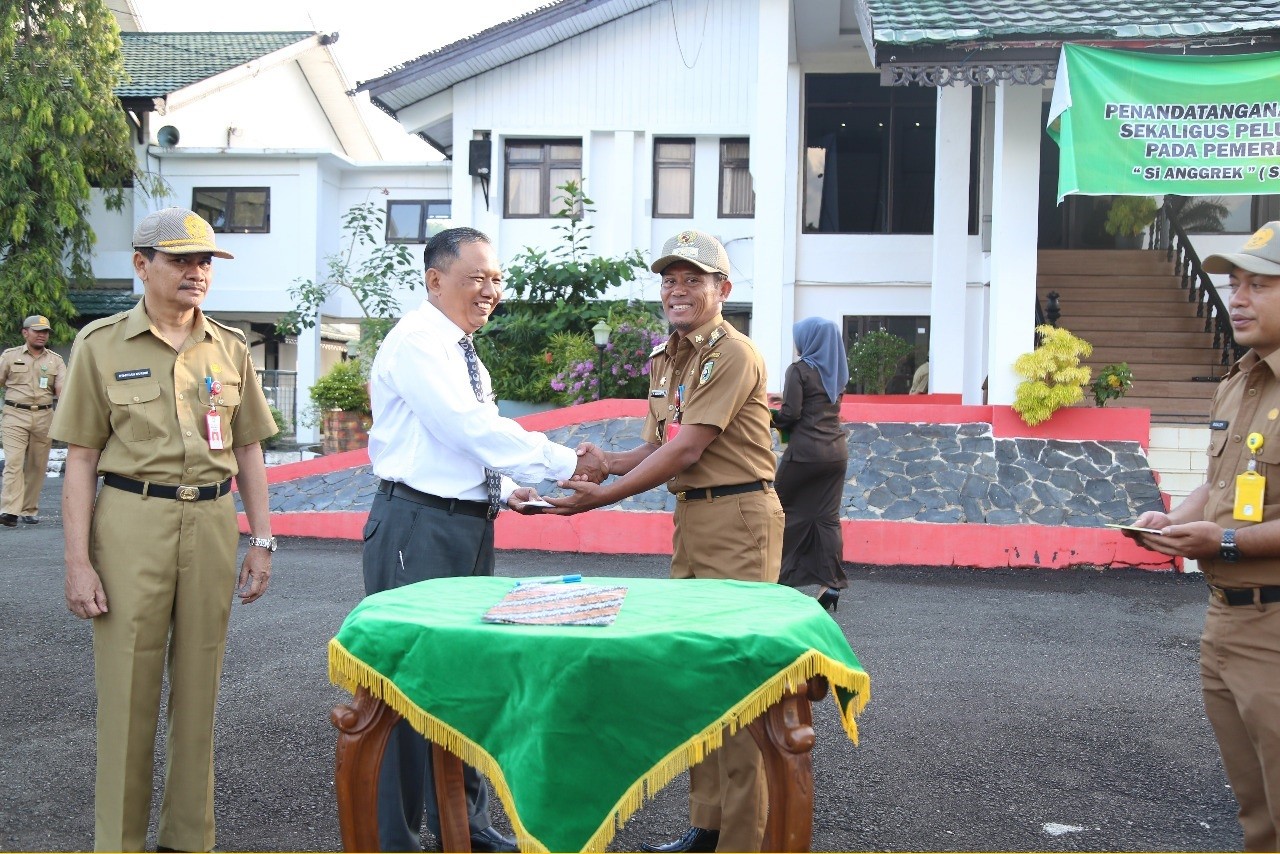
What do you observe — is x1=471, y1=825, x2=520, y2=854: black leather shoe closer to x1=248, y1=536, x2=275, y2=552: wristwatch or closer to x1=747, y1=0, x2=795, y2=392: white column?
x1=248, y1=536, x2=275, y2=552: wristwatch

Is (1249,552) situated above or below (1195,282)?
→ below

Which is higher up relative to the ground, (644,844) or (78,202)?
(78,202)

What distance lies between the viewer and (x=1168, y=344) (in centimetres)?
1384

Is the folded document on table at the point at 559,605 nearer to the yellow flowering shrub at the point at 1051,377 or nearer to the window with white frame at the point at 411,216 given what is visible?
the yellow flowering shrub at the point at 1051,377

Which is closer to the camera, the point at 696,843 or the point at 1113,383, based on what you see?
the point at 696,843

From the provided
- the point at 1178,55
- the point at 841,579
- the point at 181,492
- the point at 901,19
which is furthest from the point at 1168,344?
the point at 181,492

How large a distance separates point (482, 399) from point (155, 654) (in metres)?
1.32

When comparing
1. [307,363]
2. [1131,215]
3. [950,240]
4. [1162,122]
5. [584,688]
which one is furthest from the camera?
[307,363]

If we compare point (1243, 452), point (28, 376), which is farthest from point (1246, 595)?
point (28, 376)

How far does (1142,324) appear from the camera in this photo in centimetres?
1422

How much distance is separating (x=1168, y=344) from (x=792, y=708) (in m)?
12.7

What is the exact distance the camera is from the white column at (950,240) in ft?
49.9

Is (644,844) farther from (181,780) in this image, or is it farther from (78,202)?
(78,202)

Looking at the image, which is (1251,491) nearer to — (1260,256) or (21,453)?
(1260,256)
